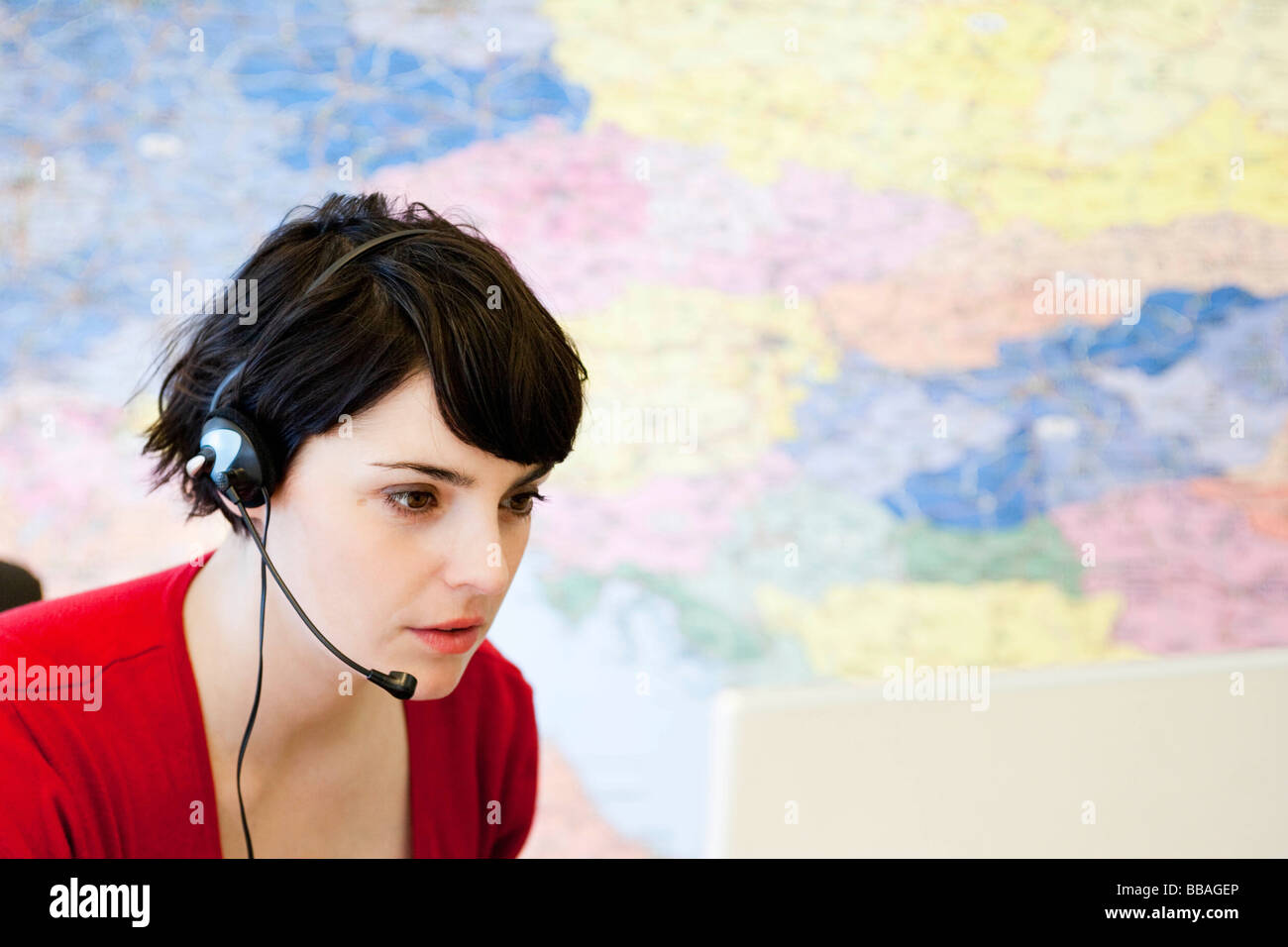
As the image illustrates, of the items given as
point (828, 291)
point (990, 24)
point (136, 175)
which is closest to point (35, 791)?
point (136, 175)

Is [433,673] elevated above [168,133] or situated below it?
below

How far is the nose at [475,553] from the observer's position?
2.56 ft

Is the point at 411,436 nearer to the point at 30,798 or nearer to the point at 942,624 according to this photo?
the point at 30,798

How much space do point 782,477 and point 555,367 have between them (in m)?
1.35

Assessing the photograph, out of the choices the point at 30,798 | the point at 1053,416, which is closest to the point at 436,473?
the point at 30,798

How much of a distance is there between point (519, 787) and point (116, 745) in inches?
16.2

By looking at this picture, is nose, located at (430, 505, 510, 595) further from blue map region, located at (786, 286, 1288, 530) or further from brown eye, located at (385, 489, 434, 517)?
blue map region, located at (786, 286, 1288, 530)

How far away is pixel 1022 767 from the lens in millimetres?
517

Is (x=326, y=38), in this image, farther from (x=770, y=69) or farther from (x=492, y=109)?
(x=770, y=69)

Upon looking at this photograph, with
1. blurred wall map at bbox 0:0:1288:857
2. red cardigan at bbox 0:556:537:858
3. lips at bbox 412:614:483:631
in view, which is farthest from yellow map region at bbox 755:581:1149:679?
lips at bbox 412:614:483:631

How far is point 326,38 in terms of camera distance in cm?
196

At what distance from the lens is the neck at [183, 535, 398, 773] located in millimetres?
871

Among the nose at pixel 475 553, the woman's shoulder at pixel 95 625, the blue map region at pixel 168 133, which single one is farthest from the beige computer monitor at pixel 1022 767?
the blue map region at pixel 168 133

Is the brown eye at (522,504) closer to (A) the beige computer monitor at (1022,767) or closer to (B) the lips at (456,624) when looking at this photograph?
(B) the lips at (456,624)
